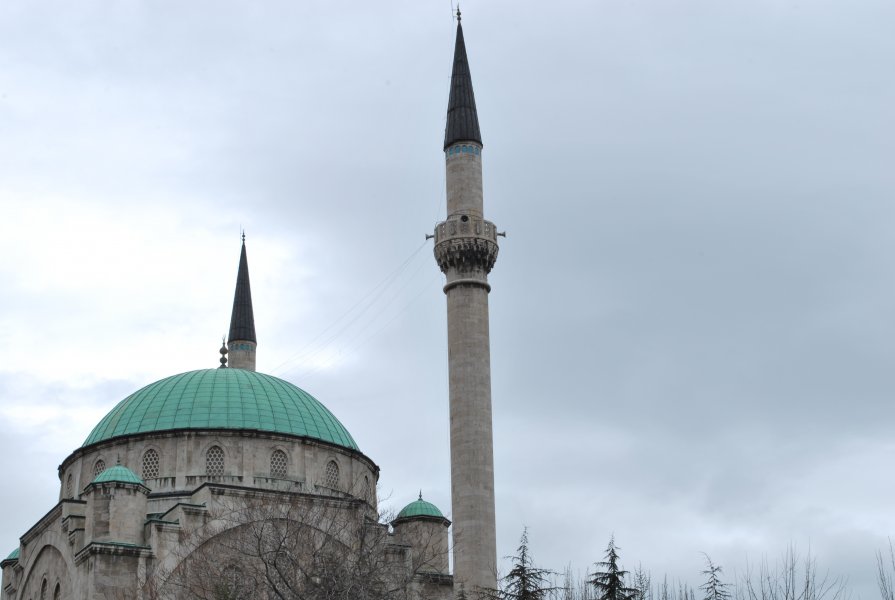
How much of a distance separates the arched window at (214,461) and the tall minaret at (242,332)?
41.3ft

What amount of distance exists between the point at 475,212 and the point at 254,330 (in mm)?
15152

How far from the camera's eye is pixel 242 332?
1932 inches

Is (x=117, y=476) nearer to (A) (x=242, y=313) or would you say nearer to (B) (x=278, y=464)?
(B) (x=278, y=464)

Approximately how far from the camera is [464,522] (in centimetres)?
3328

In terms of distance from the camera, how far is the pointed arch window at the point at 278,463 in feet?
117

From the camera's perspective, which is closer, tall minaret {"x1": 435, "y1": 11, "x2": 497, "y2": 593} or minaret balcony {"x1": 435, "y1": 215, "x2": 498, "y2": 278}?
tall minaret {"x1": 435, "y1": 11, "x2": 497, "y2": 593}

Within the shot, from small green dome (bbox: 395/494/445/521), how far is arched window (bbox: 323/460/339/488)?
241 cm

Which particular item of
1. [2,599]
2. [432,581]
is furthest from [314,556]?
[2,599]

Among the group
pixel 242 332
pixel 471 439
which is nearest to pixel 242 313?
pixel 242 332

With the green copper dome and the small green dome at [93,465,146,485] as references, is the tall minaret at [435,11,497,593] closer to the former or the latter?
the green copper dome

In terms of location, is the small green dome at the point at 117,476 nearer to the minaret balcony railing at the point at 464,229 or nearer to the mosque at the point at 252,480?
the mosque at the point at 252,480

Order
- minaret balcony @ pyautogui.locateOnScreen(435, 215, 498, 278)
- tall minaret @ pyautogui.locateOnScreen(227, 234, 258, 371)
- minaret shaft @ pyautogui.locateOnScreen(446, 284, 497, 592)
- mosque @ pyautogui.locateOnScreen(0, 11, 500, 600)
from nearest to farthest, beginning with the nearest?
mosque @ pyautogui.locateOnScreen(0, 11, 500, 600), minaret shaft @ pyautogui.locateOnScreen(446, 284, 497, 592), minaret balcony @ pyautogui.locateOnScreen(435, 215, 498, 278), tall minaret @ pyautogui.locateOnScreen(227, 234, 258, 371)

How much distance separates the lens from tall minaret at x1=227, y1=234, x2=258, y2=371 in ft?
159

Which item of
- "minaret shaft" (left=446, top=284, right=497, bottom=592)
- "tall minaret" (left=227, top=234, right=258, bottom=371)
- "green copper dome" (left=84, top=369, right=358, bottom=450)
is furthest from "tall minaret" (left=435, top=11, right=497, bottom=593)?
"tall minaret" (left=227, top=234, right=258, bottom=371)
